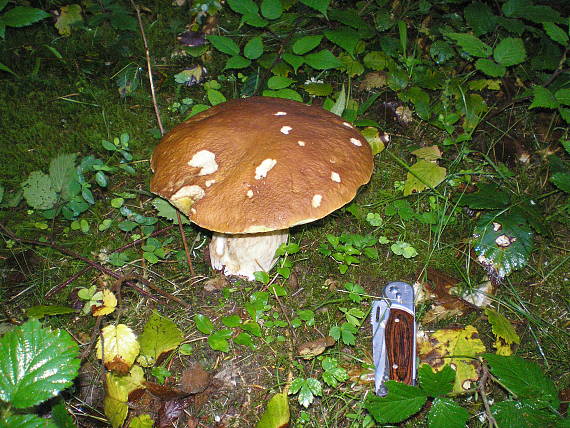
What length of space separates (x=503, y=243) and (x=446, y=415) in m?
1.35

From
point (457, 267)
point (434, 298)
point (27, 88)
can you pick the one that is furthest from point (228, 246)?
point (27, 88)

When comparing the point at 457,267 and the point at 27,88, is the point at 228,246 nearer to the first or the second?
the point at 457,267

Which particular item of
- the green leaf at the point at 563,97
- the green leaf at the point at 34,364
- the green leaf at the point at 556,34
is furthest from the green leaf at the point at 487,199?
the green leaf at the point at 34,364

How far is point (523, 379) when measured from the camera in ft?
6.66

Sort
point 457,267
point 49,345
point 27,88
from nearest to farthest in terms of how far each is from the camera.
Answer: point 49,345 < point 457,267 < point 27,88

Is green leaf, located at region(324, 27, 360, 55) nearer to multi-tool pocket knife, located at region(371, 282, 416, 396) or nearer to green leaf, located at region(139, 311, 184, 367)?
multi-tool pocket knife, located at region(371, 282, 416, 396)

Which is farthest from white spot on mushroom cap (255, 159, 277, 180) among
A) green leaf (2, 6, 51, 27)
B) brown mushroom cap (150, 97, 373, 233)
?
green leaf (2, 6, 51, 27)

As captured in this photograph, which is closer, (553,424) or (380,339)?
(553,424)

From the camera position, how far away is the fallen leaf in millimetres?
2408

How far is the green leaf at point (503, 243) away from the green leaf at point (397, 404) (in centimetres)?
121

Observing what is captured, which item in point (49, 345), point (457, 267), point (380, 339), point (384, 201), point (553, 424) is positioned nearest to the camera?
point (49, 345)

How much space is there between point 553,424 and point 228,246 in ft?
6.49

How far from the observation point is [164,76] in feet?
12.6

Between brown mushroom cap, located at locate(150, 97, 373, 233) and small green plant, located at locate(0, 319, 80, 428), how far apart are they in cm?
80
